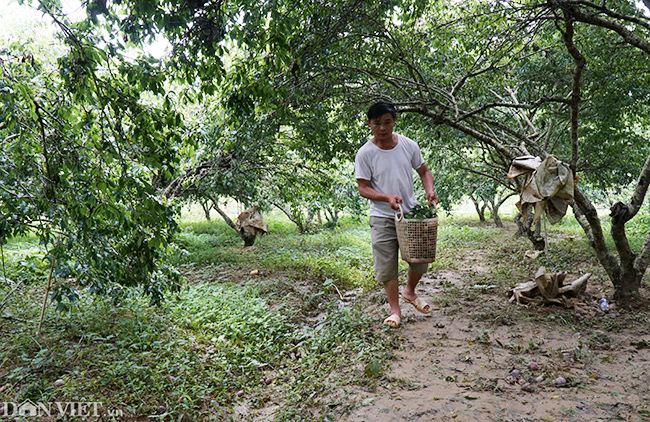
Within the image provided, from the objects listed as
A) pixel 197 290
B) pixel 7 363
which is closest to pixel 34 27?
pixel 197 290

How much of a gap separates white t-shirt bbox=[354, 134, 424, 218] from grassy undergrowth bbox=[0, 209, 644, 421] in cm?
116

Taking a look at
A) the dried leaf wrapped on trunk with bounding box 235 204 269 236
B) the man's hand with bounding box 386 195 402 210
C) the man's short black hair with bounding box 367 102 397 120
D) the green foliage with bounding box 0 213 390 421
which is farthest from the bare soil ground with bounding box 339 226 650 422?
the dried leaf wrapped on trunk with bounding box 235 204 269 236

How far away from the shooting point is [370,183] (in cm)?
364

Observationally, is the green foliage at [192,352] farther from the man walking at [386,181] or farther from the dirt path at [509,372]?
the man walking at [386,181]

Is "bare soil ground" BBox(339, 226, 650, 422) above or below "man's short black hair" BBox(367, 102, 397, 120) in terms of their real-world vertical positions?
below

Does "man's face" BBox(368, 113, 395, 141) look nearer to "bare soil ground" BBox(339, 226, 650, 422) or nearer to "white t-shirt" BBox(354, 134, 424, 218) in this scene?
"white t-shirt" BBox(354, 134, 424, 218)

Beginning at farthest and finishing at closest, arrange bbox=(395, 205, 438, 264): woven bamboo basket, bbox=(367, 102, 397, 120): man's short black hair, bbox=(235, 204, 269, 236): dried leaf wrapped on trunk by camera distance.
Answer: bbox=(235, 204, 269, 236): dried leaf wrapped on trunk, bbox=(367, 102, 397, 120): man's short black hair, bbox=(395, 205, 438, 264): woven bamboo basket

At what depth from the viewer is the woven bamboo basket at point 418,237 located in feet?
10.8

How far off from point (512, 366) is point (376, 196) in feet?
5.35

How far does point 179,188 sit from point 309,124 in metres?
3.06

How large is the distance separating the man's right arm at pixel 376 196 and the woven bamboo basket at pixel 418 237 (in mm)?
66

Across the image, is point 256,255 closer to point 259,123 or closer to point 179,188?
point 179,188

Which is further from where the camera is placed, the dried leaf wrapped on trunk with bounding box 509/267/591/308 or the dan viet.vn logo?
the dried leaf wrapped on trunk with bounding box 509/267/591/308

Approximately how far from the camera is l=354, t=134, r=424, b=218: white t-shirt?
3.57 meters
